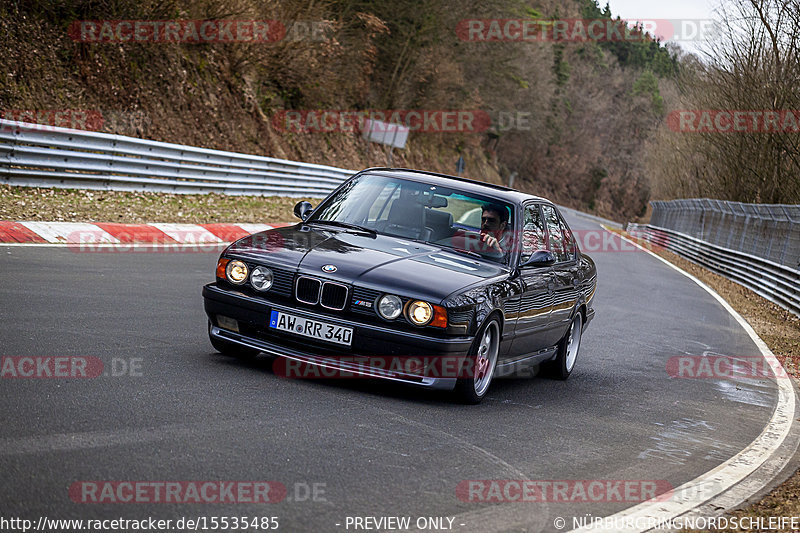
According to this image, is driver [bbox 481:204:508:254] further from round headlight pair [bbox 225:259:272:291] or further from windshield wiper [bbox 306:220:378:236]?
round headlight pair [bbox 225:259:272:291]

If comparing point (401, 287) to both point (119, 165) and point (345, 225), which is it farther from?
point (119, 165)

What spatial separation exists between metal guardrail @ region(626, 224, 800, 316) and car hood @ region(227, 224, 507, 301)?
13.1 m

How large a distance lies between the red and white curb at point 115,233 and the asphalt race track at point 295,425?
1.79 m

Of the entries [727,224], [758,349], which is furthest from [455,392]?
[727,224]

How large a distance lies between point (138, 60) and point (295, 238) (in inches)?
761

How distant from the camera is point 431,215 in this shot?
25.3 ft

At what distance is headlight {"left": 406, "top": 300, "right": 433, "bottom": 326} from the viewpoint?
6.33 m

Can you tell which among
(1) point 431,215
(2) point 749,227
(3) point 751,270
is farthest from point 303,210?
(2) point 749,227

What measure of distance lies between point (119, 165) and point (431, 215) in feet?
38.5

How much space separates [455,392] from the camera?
6668 millimetres

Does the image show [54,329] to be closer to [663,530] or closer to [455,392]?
[455,392]

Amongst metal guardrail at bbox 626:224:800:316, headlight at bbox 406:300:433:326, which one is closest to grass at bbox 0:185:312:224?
headlight at bbox 406:300:433:326

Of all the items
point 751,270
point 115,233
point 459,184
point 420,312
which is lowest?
point 751,270

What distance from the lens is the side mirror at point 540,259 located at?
25.2 ft
